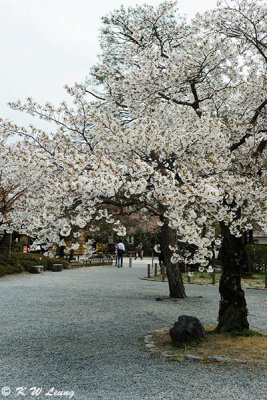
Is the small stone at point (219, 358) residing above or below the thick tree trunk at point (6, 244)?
below

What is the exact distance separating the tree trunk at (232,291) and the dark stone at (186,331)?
58 cm

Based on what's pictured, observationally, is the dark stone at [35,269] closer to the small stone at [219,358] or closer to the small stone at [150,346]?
the small stone at [150,346]

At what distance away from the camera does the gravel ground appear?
419cm

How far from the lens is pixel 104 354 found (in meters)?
5.50

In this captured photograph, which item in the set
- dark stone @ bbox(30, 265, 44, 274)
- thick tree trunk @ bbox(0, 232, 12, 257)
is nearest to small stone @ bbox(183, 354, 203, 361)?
thick tree trunk @ bbox(0, 232, 12, 257)

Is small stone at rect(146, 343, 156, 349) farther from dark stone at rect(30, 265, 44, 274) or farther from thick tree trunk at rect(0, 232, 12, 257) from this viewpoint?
dark stone at rect(30, 265, 44, 274)

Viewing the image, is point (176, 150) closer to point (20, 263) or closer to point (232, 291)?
point (232, 291)

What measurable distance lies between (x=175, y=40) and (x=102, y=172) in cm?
572

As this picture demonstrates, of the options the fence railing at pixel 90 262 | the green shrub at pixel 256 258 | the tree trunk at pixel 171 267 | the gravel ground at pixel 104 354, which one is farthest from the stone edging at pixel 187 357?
the fence railing at pixel 90 262

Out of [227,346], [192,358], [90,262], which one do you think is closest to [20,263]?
[90,262]

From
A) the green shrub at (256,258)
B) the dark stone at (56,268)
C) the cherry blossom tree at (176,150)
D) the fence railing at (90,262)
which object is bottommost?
the dark stone at (56,268)

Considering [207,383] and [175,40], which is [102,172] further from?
[175,40]

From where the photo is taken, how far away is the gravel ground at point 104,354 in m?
4.19

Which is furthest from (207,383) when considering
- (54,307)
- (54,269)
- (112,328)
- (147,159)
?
(54,269)
